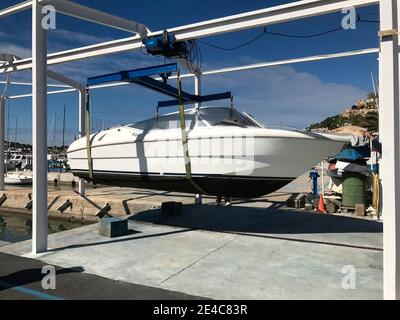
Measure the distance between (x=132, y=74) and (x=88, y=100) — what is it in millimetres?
1306

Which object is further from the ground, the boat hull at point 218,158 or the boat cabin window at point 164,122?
the boat cabin window at point 164,122

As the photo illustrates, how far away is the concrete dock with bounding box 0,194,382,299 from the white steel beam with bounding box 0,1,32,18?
387 centimetres

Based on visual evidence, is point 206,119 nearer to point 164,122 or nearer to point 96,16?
point 164,122

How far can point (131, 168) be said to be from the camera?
7.29m

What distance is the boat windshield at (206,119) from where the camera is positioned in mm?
6578

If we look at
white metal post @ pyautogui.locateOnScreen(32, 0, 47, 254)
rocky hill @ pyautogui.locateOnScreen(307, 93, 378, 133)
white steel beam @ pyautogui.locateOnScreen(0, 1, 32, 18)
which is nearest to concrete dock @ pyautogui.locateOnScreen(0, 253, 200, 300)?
white metal post @ pyautogui.locateOnScreen(32, 0, 47, 254)

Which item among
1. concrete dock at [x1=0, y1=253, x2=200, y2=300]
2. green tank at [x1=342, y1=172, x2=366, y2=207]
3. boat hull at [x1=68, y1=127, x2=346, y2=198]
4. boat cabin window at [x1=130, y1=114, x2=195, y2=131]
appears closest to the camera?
concrete dock at [x1=0, y1=253, x2=200, y2=300]

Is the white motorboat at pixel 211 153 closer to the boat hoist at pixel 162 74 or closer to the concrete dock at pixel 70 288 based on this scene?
the boat hoist at pixel 162 74

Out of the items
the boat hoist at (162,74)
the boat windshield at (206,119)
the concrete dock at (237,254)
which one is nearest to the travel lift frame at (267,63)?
the boat hoist at (162,74)

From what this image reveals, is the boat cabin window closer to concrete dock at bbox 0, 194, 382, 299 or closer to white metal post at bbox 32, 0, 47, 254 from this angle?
concrete dock at bbox 0, 194, 382, 299

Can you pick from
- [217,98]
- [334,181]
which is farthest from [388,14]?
[334,181]

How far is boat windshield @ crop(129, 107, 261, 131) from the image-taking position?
6.58 m

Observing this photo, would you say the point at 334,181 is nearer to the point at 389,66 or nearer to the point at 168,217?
the point at 168,217

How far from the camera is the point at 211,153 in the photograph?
6223mm
